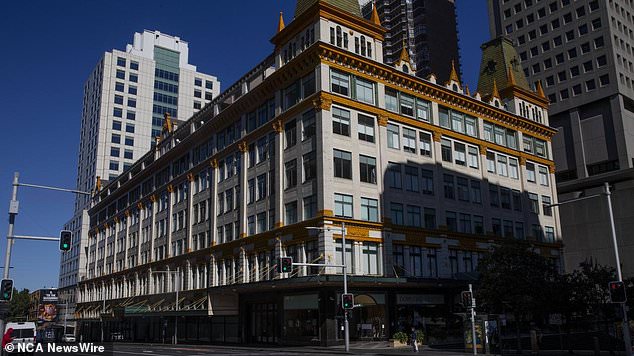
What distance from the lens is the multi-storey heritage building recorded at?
48125 millimetres

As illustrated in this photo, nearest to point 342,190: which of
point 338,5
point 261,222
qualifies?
point 261,222

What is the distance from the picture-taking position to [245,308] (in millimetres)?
55656

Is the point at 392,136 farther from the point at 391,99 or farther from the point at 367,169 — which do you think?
the point at 367,169

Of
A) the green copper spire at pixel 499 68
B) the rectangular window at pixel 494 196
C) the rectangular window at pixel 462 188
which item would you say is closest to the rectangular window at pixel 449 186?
the rectangular window at pixel 462 188

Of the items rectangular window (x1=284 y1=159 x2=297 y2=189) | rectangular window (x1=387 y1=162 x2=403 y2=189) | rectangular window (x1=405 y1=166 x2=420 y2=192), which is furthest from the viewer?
rectangular window (x1=405 y1=166 x2=420 y2=192)

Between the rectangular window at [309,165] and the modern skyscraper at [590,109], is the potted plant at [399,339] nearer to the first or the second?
the rectangular window at [309,165]

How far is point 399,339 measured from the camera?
44531 millimetres

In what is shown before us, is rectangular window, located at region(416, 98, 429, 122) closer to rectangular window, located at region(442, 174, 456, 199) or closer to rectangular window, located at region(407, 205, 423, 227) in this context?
rectangular window, located at region(442, 174, 456, 199)

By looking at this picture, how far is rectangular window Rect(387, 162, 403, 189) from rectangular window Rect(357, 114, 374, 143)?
3.05m

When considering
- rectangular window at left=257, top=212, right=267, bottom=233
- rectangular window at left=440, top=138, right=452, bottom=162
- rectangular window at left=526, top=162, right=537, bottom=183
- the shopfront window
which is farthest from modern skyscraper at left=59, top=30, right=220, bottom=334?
rectangular window at left=526, top=162, right=537, bottom=183

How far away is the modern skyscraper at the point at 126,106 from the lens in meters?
126

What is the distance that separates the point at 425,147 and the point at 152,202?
42.6 metres

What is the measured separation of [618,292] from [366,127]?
28.7 meters

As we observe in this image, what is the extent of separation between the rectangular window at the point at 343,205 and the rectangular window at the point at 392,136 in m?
7.81
